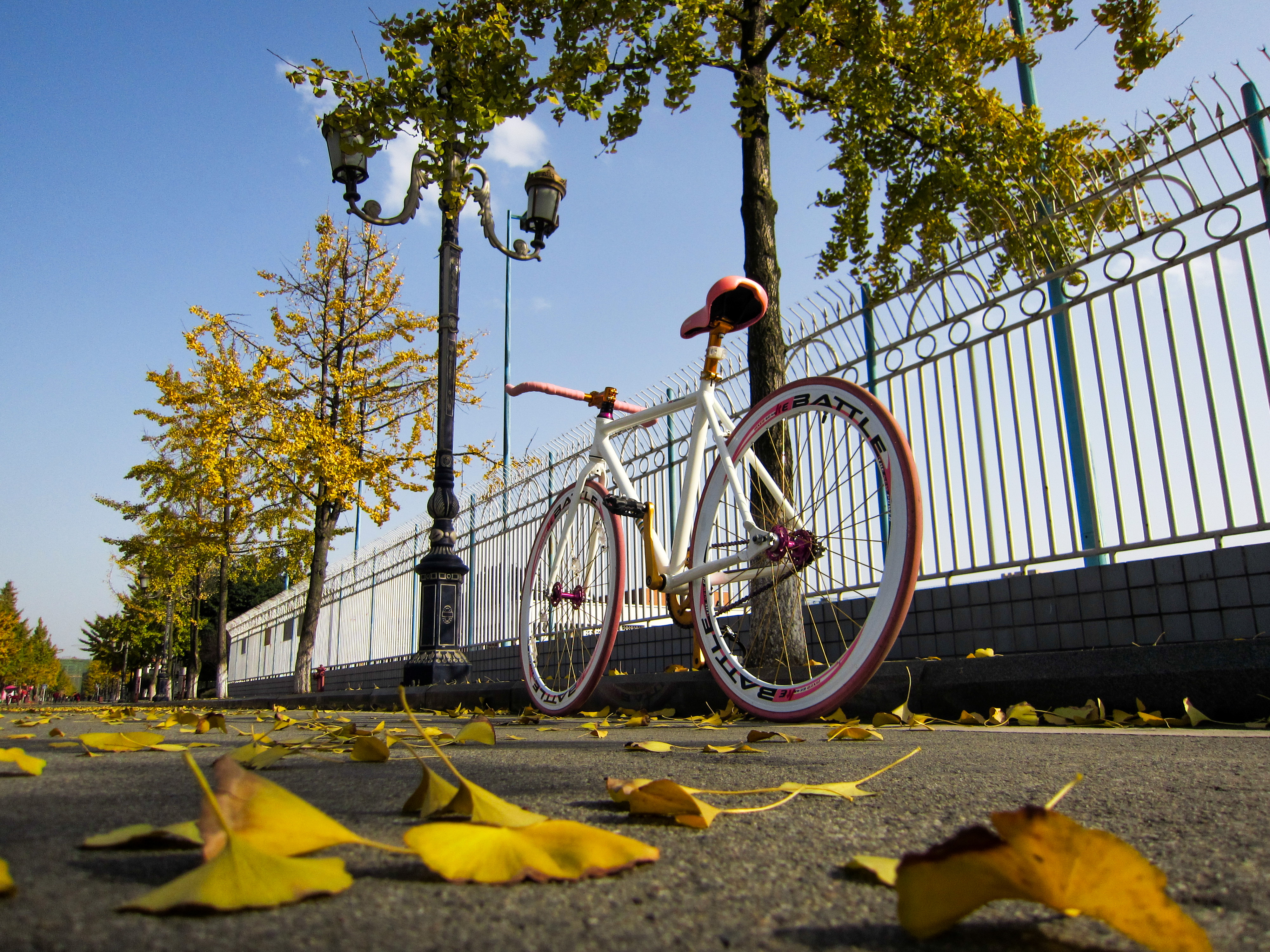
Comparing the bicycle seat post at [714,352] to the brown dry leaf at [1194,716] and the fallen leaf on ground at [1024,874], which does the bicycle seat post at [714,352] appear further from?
the fallen leaf on ground at [1024,874]

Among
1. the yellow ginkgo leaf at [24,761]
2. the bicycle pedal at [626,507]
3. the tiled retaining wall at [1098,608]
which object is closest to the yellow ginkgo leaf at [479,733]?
the yellow ginkgo leaf at [24,761]

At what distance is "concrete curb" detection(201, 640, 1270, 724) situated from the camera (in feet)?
9.36

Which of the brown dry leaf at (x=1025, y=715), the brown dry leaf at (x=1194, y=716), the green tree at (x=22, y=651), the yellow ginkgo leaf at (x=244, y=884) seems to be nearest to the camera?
the yellow ginkgo leaf at (x=244, y=884)

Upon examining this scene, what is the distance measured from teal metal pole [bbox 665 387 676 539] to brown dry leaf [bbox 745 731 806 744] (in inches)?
Answer: 162

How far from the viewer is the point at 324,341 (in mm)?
15648

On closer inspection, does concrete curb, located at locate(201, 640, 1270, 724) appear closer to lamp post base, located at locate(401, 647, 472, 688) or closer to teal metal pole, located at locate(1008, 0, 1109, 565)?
teal metal pole, located at locate(1008, 0, 1109, 565)

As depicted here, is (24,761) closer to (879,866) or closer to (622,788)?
(622,788)

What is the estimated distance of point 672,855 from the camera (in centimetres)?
88

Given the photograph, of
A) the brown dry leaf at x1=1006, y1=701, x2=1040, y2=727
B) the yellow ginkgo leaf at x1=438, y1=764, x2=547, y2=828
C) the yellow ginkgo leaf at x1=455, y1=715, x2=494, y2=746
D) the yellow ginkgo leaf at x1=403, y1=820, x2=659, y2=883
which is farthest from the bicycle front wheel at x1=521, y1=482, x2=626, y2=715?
the yellow ginkgo leaf at x1=403, y1=820, x2=659, y2=883

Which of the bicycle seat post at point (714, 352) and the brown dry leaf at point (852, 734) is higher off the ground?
the bicycle seat post at point (714, 352)

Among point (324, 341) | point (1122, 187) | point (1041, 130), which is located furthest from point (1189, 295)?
point (324, 341)

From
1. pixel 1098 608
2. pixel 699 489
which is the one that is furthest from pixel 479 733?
pixel 1098 608

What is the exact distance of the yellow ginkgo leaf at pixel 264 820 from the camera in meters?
0.69

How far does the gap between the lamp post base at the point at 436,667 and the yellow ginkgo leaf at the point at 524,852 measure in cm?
812
